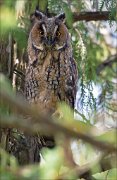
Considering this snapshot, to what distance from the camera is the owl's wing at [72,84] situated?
3438 millimetres

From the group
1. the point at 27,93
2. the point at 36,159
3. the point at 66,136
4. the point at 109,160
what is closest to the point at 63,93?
the point at 27,93

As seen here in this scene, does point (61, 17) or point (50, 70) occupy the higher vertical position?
point (61, 17)

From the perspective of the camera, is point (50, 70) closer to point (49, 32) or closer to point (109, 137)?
point (49, 32)

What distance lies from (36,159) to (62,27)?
0.94 meters

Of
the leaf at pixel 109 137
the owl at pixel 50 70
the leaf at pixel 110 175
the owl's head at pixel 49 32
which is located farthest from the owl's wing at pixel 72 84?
the leaf at pixel 109 137

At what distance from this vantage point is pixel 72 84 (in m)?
3.47

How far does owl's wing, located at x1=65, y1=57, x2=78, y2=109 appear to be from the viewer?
344cm

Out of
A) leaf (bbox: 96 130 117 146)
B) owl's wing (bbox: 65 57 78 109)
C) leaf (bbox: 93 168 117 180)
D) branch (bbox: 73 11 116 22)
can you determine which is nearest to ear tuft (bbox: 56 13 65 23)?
branch (bbox: 73 11 116 22)

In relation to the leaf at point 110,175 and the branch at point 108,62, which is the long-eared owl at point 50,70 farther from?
the leaf at point 110,175

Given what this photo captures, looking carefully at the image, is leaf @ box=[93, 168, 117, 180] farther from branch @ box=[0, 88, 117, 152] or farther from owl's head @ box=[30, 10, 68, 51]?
owl's head @ box=[30, 10, 68, 51]

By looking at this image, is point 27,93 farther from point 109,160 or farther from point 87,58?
point 109,160

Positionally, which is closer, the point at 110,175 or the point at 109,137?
the point at 109,137

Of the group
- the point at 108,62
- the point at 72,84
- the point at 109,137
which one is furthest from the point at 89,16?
the point at 109,137

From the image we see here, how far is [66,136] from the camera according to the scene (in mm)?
958
